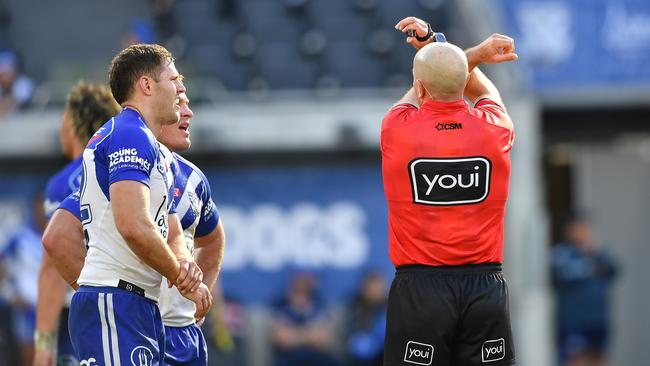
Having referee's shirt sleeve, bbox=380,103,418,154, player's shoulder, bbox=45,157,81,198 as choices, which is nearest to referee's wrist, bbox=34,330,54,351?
player's shoulder, bbox=45,157,81,198

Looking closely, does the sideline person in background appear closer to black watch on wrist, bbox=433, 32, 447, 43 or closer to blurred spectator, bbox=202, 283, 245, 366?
black watch on wrist, bbox=433, 32, 447, 43

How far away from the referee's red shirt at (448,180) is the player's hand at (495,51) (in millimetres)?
286

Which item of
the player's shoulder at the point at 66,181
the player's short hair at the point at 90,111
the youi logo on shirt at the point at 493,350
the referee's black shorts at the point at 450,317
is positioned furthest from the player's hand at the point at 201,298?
the player's short hair at the point at 90,111

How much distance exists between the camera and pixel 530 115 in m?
14.9

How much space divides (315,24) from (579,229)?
4.67 meters

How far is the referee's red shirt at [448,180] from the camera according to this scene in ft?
19.7

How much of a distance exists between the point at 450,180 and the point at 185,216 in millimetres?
1271

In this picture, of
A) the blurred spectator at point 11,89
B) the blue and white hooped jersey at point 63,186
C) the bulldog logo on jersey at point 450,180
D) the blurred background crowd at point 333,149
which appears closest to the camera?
the bulldog logo on jersey at point 450,180

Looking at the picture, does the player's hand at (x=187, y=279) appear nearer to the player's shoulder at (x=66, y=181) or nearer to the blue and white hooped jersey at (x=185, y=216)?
the blue and white hooped jersey at (x=185, y=216)

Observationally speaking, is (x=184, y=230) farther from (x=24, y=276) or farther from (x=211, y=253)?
(x=24, y=276)

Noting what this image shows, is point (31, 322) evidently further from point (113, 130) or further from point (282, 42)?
point (113, 130)

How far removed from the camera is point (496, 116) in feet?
20.1

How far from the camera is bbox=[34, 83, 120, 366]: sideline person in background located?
6.68 meters

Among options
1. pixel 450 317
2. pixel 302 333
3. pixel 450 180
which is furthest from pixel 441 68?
pixel 302 333
